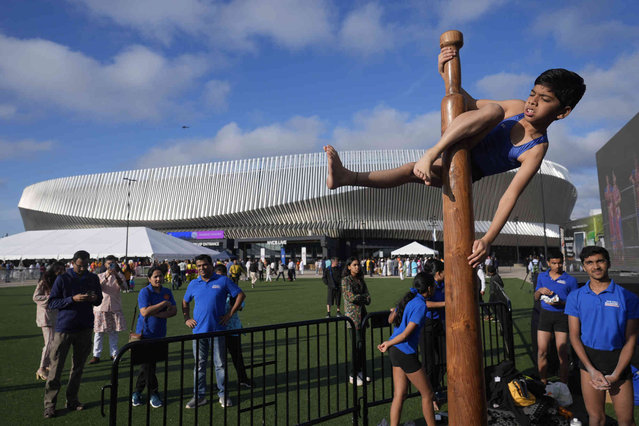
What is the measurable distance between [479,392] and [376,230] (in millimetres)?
60347

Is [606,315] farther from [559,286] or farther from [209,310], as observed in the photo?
[209,310]

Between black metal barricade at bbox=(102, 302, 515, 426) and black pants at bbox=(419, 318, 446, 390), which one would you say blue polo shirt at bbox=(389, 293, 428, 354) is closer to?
black metal barricade at bbox=(102, 302, 515, 426)

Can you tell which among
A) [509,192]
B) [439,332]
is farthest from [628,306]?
[439,332]

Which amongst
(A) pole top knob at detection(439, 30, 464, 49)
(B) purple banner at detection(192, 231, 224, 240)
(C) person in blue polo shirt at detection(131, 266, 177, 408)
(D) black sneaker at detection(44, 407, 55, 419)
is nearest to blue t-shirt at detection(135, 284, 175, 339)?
(C) person in blue polo shirt at detection(131, 266, 177, 408)

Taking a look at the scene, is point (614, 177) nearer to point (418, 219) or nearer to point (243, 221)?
point (418, 219)

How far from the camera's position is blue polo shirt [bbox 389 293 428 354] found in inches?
166

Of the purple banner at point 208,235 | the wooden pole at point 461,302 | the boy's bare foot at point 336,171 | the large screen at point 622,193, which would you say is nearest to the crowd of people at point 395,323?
the wooden pole at point 461,302

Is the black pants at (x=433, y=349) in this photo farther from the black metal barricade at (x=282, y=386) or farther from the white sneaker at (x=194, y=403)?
the white sneaker at (x=194, y=403)

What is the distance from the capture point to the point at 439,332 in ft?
19.6

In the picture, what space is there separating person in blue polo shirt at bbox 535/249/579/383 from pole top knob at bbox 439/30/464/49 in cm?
455

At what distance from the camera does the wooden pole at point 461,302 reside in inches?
75.3

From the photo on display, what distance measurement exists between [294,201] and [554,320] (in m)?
55.7

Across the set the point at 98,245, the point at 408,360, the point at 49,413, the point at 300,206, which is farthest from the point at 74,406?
the point at 300,206

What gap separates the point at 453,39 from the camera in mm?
2129
